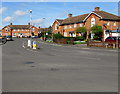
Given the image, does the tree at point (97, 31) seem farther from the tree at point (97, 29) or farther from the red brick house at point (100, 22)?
the red brick house at point (100, 22)

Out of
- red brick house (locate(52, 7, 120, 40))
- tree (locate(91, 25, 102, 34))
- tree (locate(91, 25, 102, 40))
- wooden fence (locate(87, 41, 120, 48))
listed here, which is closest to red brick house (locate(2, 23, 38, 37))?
red brick house (locate(52, 7, 120, 40))

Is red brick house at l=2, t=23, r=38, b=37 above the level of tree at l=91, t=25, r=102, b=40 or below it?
above

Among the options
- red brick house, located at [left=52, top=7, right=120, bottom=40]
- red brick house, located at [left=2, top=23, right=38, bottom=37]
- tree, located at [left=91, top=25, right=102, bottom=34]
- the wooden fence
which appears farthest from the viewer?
red brick house, located at [left=2, top=23, right=38, bottom=37]

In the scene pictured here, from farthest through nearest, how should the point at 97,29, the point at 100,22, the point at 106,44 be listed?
the point at 100,22 → the point at 97,29 → the point at 106,44

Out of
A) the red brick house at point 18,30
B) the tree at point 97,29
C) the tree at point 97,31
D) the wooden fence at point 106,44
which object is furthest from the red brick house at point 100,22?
the red brick house at point 18,30

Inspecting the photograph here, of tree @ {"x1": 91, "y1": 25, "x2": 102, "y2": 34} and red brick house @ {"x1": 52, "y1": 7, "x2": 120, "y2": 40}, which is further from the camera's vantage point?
red brick house @ {"x1": 52, "y1": 7, "x2": 120, "y2": 40}

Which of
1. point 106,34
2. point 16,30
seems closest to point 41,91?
point 106,34

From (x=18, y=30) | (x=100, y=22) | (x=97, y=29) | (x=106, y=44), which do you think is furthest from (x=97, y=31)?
(x=18, y=30)

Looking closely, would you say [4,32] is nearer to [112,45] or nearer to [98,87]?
[112,45]

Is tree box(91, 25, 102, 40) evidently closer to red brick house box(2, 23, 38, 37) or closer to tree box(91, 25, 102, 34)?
tree box(91, 25, 102, 34)

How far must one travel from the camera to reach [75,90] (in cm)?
554

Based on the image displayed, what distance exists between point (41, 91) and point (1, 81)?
86.3 inches

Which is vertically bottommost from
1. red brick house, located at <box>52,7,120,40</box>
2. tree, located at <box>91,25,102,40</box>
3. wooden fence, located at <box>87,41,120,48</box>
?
A: wooden fence, located at <box>87,41,120,48</box>

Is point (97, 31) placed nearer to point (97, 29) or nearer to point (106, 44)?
point (97, 29)
